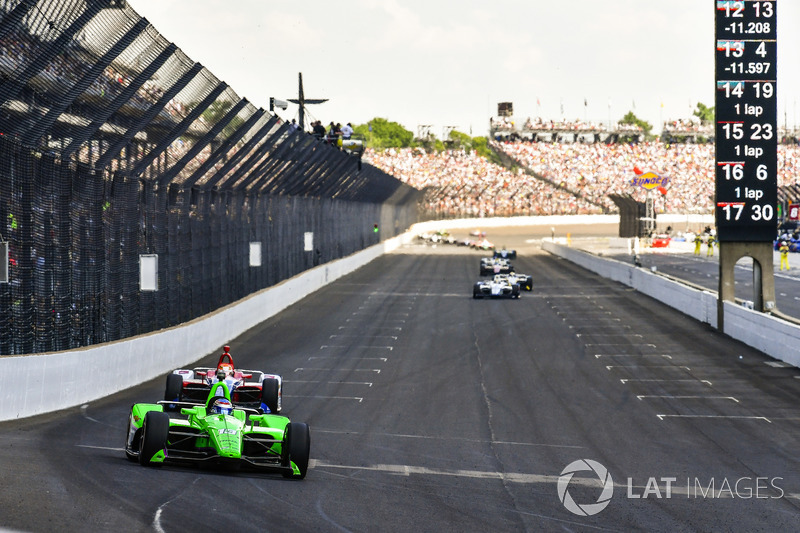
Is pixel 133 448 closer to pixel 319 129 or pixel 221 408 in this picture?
pixel 221 408

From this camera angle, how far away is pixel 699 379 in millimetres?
23734

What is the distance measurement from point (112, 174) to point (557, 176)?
13539 cm

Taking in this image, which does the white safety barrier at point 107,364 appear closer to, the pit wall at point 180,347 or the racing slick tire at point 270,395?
the pit wall at point 180,347

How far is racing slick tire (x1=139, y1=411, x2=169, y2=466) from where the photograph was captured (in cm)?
1268

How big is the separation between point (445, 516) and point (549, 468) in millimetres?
3332

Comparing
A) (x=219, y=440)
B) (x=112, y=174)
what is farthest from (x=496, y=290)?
(x=219, y=440)

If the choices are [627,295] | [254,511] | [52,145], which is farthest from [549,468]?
[627,295]

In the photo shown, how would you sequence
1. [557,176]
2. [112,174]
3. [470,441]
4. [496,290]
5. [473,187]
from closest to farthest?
[470,441] < [112,174] < [496,290] < [473,187] < [557,176]

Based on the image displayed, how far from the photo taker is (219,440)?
12.9 m

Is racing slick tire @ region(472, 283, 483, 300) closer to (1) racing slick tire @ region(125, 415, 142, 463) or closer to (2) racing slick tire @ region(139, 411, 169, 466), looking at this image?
(1) racing slick tire @ region(125, 415, 142, 463)

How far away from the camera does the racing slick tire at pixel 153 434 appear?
1268cm

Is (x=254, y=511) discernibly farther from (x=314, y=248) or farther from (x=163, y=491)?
(x=314, y=248)

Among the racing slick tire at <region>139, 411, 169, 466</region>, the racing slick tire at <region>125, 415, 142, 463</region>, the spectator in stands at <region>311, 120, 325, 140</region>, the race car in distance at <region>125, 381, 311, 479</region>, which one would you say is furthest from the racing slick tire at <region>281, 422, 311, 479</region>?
the spectator in stands at <region>311, 120, 325, 140</region>

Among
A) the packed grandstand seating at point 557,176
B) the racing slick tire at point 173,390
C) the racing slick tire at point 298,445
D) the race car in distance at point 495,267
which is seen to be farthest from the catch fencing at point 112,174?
the packed grandstand seating at point 557,176
